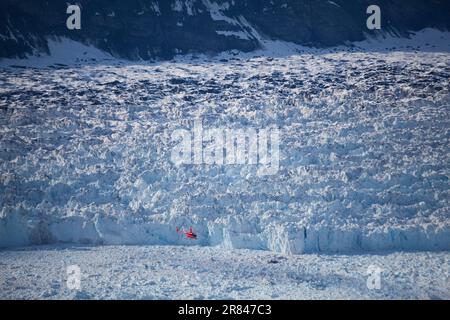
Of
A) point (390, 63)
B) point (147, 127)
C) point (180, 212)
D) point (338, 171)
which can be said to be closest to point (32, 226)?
point (180, 212)

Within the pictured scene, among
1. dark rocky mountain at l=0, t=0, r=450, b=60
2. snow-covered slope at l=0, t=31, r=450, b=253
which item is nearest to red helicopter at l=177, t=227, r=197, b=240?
snow-covered slope at l=0, t=31, r=450, b=253

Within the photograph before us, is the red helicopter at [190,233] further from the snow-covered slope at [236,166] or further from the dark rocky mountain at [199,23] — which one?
the dark rocky mountain at [199,23]

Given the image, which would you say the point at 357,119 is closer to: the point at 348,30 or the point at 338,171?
the point at 338,171

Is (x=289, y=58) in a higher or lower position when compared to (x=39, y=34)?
lower

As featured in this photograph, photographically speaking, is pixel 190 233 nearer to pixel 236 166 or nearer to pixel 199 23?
pixel 236 166

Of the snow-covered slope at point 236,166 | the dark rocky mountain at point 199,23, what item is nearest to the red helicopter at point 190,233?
the snow-covered slope at point 236,166

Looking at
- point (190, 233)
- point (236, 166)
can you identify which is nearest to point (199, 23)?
point (236, 166)
